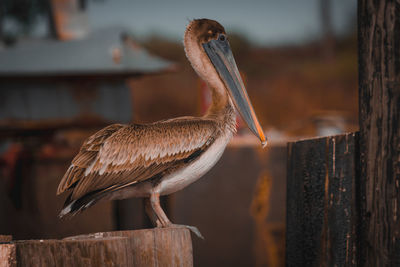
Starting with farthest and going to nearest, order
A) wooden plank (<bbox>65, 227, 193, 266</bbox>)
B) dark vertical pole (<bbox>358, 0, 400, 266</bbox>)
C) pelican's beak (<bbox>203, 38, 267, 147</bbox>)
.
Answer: pelican's beak (<bbox>203, 38, 267, 147</bbox>) → wooden plank (<bbox>65, 227, 193, 266</bbox>) → dark vertical pole (<bbox>358, 0, 400, 266</bbox>)

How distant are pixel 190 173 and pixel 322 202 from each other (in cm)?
52

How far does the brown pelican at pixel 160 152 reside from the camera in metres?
1.85

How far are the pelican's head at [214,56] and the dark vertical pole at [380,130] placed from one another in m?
0.57

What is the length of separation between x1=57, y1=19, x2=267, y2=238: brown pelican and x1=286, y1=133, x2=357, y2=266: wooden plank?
0.20 meters

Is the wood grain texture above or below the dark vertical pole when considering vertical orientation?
below

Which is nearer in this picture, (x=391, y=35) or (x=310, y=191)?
(x=391, y=35)

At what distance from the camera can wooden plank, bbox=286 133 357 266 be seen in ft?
5.37

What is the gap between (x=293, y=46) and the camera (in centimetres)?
1402

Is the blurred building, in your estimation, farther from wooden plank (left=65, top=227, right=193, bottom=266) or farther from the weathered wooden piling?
the weathered wooden piling

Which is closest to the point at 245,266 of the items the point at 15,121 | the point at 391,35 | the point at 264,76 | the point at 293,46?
the point at 15,121

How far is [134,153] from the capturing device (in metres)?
1.91

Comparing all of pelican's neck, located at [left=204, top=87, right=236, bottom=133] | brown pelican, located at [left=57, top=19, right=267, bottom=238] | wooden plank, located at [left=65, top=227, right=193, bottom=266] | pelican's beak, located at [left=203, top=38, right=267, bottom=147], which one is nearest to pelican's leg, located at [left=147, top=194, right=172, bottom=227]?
brown pelican, located at [left=57, top=19, right=267, bottom=238]

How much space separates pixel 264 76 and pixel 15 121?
8413mm

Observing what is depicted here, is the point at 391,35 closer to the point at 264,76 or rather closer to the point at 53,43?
the point at 53,43
